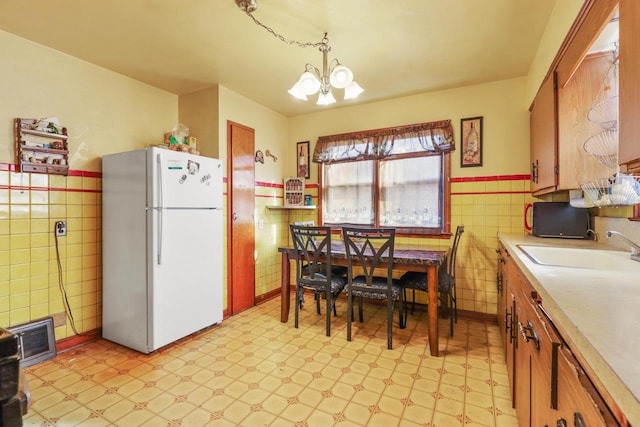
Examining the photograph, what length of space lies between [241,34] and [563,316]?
252cm

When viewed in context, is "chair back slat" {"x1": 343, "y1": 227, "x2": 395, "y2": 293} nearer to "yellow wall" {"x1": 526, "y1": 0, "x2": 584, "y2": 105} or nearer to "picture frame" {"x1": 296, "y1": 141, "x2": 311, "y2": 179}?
"yellow wall" {"x1": 526, "y1": 0, "x2": 584, "y2": 105}

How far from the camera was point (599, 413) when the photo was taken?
21.5 inches

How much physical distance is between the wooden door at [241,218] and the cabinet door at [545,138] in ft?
9.31

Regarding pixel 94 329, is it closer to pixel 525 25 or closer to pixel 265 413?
pixel 265 413

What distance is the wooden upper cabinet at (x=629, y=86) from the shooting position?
89 centimetres

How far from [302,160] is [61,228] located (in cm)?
271

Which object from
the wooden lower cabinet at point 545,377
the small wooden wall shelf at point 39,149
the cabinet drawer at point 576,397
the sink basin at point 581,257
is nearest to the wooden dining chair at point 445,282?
the sink basin at point 581,257

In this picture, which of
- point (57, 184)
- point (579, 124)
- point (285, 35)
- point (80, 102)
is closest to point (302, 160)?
point (285, 35)

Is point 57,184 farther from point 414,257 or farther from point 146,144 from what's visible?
point 414,257

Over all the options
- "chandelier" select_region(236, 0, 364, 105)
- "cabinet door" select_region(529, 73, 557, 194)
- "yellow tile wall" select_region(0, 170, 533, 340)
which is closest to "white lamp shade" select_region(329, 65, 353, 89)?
"chandelier" select_region(236, 0, 364, 105)

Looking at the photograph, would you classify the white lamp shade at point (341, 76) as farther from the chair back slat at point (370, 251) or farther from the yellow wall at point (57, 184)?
the yellow wall at point (57, 184)

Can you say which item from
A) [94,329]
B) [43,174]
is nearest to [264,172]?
[43,174]

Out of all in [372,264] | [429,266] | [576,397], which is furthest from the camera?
[372,264]

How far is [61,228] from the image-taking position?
2461 millimetres
